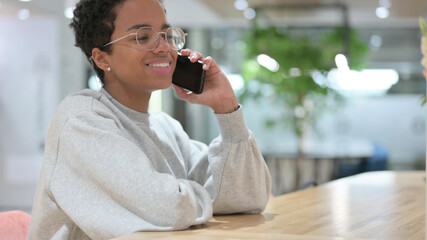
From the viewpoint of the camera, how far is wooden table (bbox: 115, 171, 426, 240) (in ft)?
3.96

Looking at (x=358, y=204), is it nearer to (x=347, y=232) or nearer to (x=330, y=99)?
(x=347, y=232)

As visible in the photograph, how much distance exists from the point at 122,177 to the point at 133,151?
2.4 inches

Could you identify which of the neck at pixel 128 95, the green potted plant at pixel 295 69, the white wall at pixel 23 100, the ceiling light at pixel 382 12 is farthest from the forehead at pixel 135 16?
the ceiling light at pixel 382 12

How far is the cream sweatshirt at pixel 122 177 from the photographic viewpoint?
3.96 feet

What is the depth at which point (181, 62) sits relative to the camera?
1.60 metres

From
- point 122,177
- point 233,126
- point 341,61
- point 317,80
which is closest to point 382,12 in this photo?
point 341,61

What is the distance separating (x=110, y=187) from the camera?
1217 mm

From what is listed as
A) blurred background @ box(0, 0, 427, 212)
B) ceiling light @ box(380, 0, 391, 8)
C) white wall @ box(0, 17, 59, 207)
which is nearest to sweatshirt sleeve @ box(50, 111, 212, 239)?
white wall @ box(0, 17, 59, 207)

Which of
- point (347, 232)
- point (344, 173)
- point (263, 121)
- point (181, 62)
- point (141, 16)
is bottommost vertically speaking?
point (344, 173)

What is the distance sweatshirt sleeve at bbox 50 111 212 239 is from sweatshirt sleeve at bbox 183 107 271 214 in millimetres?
231

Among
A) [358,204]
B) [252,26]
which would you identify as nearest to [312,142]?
[252,26]

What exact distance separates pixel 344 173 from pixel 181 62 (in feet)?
21.8

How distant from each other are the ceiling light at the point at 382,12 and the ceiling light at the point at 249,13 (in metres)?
1.63

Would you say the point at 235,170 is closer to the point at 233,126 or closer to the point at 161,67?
the point at 233,126
